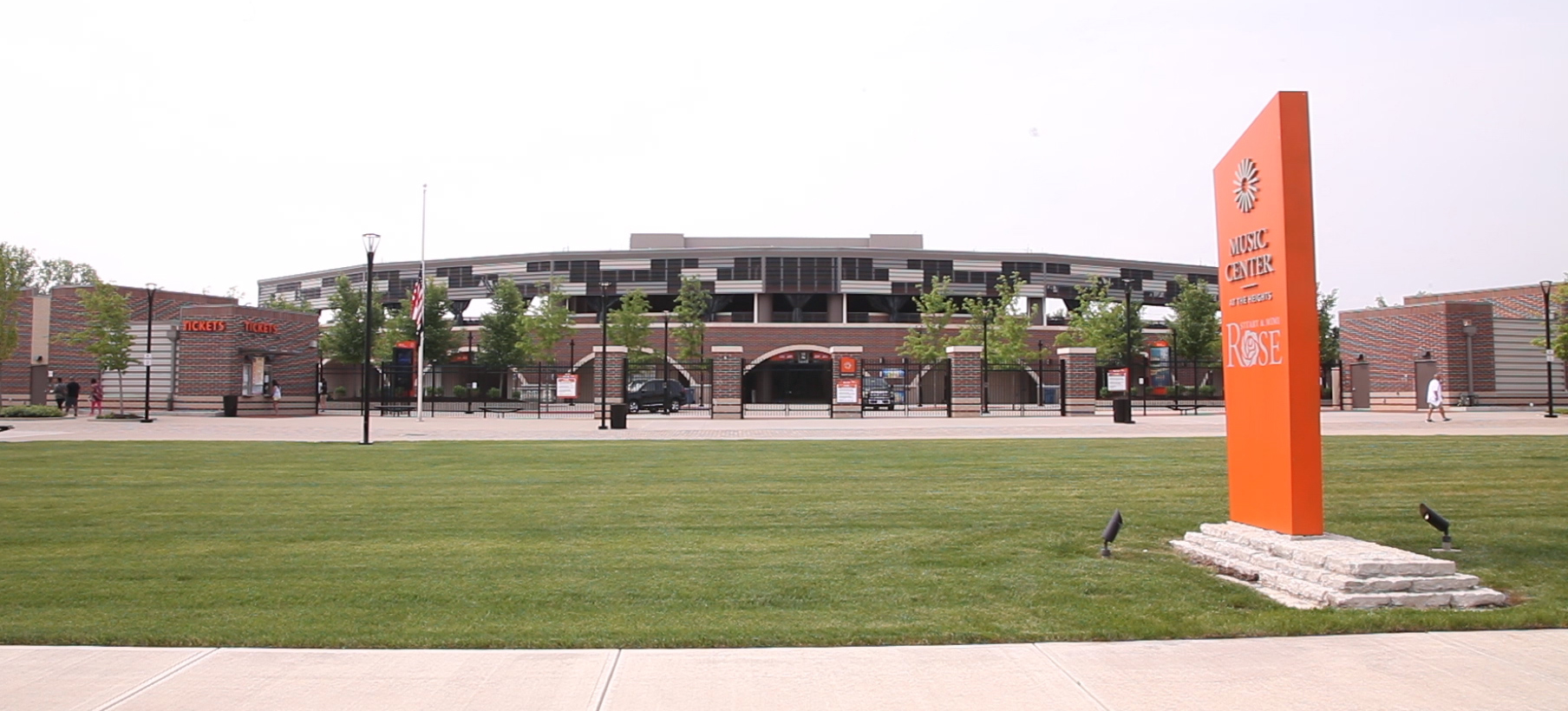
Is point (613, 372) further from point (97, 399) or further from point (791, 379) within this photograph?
point (791, 379)

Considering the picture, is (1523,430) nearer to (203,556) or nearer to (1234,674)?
(1234,674)

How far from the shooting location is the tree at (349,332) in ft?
217

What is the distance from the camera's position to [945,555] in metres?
8.89

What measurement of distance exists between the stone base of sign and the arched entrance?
6005 cm

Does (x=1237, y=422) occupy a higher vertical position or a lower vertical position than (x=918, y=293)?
lower

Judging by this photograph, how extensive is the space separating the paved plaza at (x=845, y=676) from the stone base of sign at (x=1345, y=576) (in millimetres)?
732

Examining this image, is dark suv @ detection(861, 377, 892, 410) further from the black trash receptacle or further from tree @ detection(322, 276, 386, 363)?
tree @ detection(322, 276, 386, 363)

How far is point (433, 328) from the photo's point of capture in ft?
214

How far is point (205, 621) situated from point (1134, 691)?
221 inches

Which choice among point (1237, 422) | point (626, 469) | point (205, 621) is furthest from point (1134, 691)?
point (626, 469)

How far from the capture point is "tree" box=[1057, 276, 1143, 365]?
66.0m

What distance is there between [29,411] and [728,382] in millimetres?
24685

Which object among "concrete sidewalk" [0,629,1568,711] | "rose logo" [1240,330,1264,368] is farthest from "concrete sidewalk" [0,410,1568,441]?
"concrete sidewalk" [0,629,1568,711]

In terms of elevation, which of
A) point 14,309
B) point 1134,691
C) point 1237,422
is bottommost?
point 1134,691
